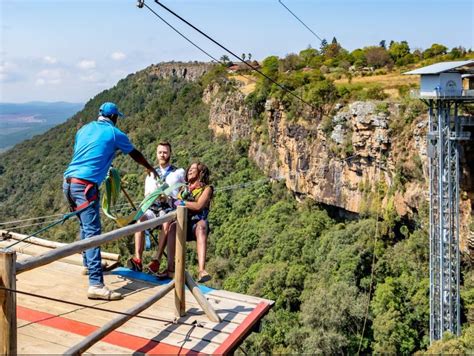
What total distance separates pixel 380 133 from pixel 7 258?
2687 centimetres

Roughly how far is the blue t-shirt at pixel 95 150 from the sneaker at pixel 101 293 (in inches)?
42.6

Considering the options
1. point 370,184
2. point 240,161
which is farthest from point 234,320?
point 240,161

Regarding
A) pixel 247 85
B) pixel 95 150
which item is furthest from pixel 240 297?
pixel 247 85

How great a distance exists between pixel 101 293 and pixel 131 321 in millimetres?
529

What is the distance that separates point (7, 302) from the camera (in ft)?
10.3

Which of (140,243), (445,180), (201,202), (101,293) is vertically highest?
(201,202)

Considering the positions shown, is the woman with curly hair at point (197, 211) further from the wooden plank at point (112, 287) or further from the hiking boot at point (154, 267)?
the wooden plank at point (112, 287)

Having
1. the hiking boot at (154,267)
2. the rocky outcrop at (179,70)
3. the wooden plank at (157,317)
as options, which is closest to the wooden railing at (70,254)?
the wooden plank at (157,317)

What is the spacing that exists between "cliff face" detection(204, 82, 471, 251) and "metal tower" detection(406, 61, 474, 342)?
10.2 ft

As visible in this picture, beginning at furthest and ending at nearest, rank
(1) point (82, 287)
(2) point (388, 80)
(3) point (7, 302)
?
(2) point (388, 80)
(1) point (82, 287)
(3) point (7, 302)

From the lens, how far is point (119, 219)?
5.66m

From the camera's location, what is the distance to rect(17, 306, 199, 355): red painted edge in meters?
4.26

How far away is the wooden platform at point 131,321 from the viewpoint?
428 centimetres

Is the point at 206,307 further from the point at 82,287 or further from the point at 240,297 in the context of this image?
the point at 82,287
